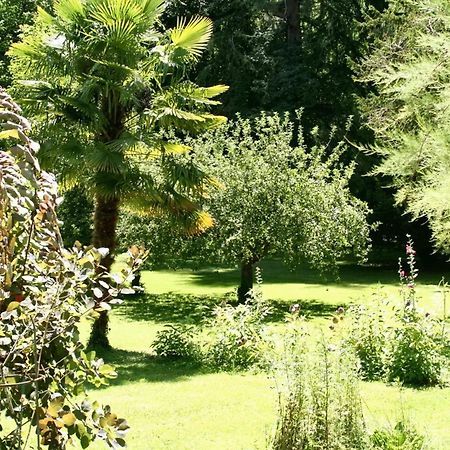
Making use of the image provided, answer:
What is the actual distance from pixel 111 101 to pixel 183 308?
7895mm

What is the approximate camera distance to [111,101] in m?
11.4

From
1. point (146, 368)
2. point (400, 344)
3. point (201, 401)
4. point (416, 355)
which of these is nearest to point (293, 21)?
point (146, 368)

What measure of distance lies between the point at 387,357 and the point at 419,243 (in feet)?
61.1

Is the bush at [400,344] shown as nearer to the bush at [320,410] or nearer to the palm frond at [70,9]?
the bush at [320,410]

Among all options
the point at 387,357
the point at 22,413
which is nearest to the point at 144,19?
the point at 387,357

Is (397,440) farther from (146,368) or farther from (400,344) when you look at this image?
(146,368)

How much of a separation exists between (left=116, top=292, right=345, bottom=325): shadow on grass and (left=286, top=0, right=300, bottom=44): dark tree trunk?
41.7 ft

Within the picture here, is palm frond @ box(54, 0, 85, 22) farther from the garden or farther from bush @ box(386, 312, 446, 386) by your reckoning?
bush @ box(386, 312, 446, 386)

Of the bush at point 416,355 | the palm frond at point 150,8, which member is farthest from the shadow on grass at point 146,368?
the palm frond at point 150,8

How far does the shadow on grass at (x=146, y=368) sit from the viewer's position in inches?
380

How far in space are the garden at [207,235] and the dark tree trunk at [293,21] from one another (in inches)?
43.4

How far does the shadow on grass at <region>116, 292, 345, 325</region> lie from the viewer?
645 inches

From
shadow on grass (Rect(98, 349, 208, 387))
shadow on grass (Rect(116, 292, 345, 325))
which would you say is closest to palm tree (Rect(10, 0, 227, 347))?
shadow on grass (Rect(98, 349, 208, 387))

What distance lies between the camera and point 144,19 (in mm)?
10703
